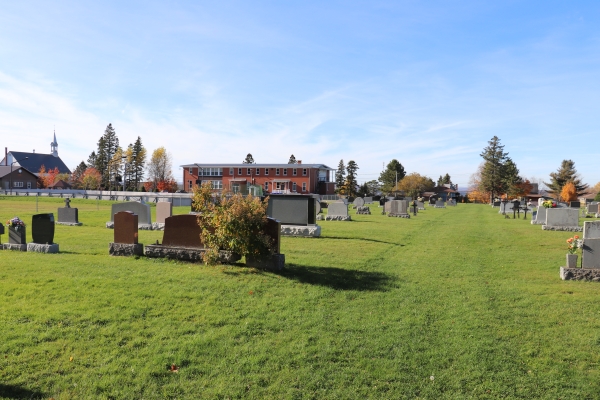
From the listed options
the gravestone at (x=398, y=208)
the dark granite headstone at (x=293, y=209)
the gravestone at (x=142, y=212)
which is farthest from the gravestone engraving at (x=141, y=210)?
the gravestone at (x=398, y=208)

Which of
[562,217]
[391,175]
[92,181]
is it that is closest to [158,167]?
[92,181]

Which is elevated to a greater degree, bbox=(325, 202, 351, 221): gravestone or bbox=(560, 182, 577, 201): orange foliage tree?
bbox=(560, 182, 577, 201): orange foliage tree

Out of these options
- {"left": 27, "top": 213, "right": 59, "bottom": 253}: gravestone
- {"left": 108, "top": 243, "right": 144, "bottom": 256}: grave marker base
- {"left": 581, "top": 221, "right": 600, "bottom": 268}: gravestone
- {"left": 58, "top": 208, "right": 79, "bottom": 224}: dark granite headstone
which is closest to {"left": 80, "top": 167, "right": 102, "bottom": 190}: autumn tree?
{"left": 58, "top": 208, "right": 79, "bottom": 224}: dark granite headstone

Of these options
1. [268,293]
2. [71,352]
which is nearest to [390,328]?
[268,293]

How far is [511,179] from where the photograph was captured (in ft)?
256

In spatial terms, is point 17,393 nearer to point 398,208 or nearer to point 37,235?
point 37,235

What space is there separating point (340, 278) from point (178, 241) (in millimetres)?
4365

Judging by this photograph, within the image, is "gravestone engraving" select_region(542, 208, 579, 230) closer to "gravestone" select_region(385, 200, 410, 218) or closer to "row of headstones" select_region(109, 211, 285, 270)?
"gravestone" select_region(385, 200, 410, 218)

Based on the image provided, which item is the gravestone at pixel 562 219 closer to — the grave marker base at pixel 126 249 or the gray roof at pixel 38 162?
the grave marker base at pixel 126 249

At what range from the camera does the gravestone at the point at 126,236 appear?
11531 mm

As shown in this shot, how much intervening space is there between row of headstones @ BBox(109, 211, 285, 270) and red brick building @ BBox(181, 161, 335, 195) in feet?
210

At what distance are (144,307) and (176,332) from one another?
121 centimetres

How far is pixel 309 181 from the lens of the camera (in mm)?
76750

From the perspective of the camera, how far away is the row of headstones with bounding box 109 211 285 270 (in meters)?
10.2
